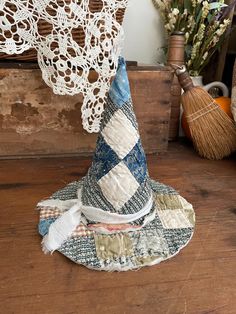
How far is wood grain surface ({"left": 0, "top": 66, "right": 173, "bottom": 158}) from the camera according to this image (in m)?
0.69

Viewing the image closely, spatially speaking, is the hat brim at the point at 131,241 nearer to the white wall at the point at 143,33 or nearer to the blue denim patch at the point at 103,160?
the blue denim patch at the point at 103,160

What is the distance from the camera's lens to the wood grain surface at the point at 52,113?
69 centimetres

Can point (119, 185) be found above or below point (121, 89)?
below

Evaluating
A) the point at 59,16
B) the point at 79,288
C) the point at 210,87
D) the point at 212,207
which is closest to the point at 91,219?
the point at 79,288

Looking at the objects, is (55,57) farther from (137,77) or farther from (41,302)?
(41,302)

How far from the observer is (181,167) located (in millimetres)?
754

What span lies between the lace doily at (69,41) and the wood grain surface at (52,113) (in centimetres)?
7

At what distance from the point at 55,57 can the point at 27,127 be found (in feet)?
0.61

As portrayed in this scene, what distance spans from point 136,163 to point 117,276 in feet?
0.55

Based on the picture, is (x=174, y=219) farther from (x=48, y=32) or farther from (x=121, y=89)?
(x=48, y=32)

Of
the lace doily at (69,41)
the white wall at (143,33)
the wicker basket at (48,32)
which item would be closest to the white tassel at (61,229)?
the lace doily at (69,41)

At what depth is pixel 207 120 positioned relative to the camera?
79 cm

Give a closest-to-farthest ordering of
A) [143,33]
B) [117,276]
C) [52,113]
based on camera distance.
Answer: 1. [117,276]
2. [52,113]
3. [143,33]

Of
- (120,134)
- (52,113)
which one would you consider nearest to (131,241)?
(120,134)
